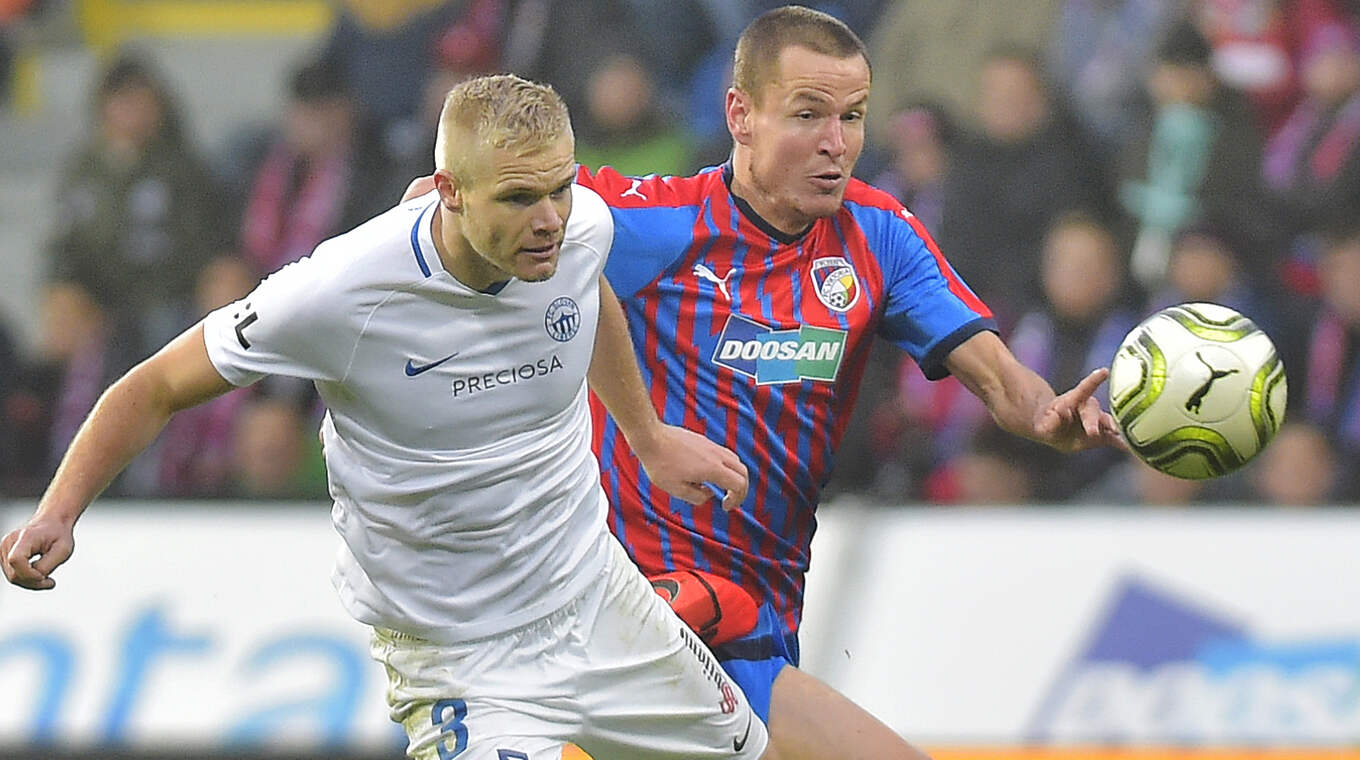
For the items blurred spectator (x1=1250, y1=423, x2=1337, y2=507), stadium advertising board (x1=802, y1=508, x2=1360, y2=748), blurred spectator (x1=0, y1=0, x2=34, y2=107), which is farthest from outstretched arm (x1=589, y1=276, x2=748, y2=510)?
blurred spectator (x1=0, y1=0, x2=34, y2=107)

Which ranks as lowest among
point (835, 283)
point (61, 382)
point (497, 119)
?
point (61, 382)

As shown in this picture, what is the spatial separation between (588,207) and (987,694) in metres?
3.47

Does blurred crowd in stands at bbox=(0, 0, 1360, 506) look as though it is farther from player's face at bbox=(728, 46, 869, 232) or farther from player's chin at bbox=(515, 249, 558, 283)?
player's chin at bbox=(515, 249, 558, 283)

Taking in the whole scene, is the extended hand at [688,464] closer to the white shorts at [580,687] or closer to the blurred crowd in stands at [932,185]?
the white shorts at [580,687]

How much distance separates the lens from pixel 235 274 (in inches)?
381

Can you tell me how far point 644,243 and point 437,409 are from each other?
0.90 meters

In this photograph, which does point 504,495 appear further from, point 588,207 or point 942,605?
point 942,605

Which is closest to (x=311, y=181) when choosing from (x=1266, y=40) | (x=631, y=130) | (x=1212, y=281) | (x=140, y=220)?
(x=140, y=220)

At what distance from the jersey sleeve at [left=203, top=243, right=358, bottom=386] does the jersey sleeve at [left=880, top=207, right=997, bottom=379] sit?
1.48 metres

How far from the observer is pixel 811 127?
491 centimetres

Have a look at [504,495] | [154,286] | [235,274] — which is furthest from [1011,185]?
[504,495]

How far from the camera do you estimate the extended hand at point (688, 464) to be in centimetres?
469

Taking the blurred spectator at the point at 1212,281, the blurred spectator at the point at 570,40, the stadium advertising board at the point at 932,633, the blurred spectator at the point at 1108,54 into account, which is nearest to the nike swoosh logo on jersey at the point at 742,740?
the stadium advertising board at the point at 932,633

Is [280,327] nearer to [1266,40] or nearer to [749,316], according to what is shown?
[749,316]
